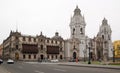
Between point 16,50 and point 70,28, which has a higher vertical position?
point 70,28

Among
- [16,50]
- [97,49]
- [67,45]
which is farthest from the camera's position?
A: [97,49]

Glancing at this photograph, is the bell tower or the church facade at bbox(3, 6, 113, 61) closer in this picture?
the church facade at bbox(3, 6, 113, 61)

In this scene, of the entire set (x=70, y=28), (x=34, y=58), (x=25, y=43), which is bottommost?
(x=34, y=58)

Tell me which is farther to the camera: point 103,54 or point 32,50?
point 103,54

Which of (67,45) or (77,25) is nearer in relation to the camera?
(77,25)

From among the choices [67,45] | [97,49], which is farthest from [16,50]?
[97,49]

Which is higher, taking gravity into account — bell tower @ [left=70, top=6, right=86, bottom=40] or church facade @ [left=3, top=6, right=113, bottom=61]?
bell tower @ [left=70, top=6, right=86, bottom=40]

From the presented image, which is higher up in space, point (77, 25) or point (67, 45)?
point (77, 25)

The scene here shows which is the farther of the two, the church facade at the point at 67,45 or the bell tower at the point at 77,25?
the bell tower at the point at 77,25

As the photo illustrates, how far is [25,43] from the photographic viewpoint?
8181cm

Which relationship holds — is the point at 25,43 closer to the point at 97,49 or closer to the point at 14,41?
the point at 14,41

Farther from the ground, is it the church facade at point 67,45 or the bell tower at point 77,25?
the bell tower at point 77,25

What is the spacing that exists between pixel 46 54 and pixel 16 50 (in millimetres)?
12561

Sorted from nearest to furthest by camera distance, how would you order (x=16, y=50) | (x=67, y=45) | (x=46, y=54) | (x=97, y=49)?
(x=16, y=50)
(x=46, y=54)
(x=67, y=45)
(x=97, y=49)
